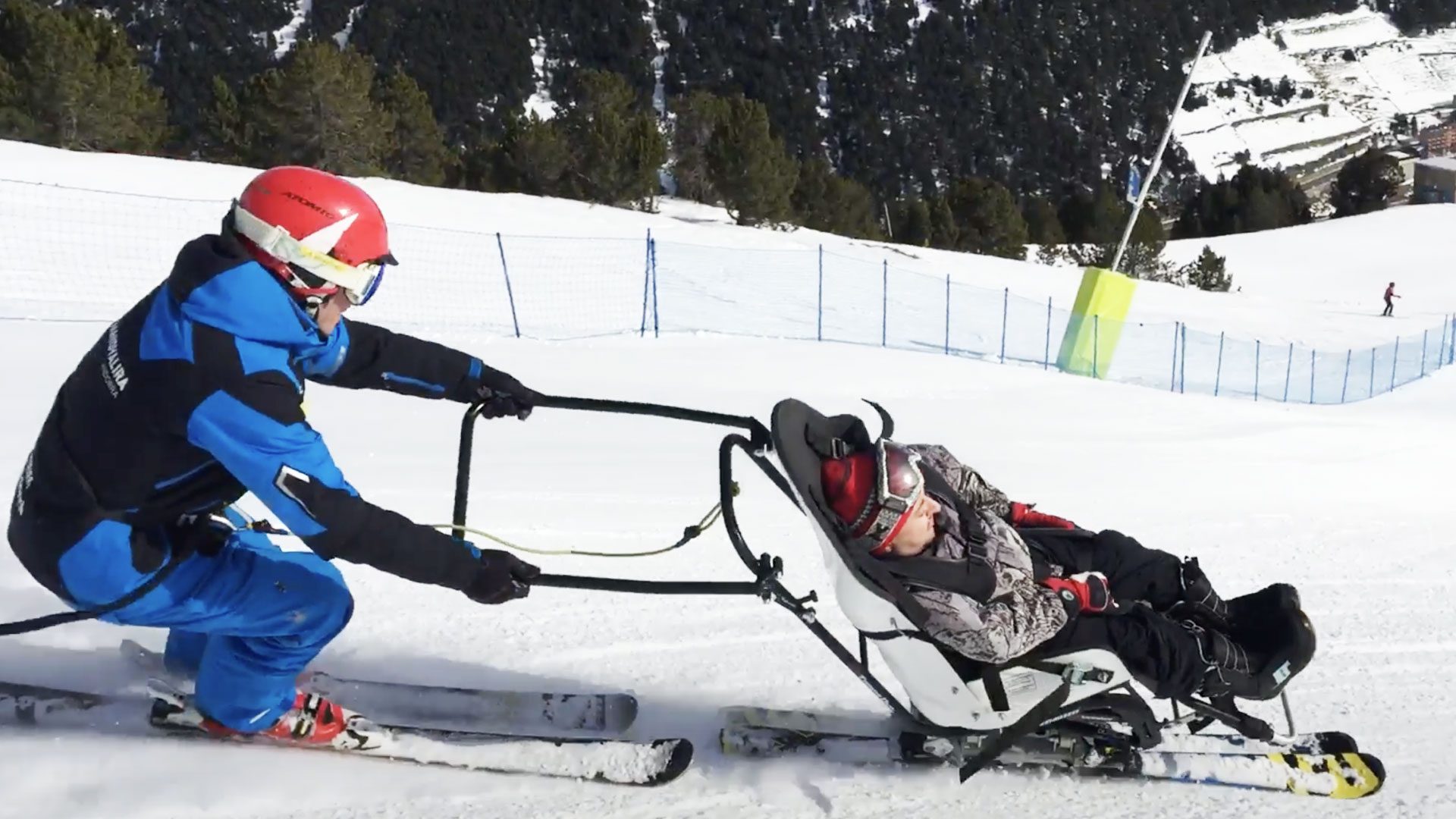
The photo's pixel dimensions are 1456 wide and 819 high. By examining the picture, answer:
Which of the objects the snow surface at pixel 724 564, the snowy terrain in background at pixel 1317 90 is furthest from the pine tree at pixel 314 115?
the snowy terrain in background at pixel 1317 90

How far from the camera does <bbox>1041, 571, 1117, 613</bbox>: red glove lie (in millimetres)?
3473

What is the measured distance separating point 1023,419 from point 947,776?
727 cm

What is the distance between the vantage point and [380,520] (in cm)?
275

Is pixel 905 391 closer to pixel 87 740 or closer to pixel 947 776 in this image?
pixel 947 776

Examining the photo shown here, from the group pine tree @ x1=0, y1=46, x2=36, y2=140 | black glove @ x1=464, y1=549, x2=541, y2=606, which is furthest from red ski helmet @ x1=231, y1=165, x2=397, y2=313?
pine tree @ x1=0, y1=46, x2=36, y2=140

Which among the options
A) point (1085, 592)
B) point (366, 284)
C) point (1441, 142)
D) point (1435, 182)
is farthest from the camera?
point (1441, 142)

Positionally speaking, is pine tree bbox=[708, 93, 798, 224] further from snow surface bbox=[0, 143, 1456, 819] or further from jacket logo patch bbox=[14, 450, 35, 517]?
jacket logo patch bbox=[14, 450, 35, 517]

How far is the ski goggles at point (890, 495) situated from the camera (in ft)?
10.3

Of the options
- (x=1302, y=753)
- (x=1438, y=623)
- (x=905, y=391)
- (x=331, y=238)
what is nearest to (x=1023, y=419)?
(x=905, y=391)

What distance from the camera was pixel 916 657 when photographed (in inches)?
131

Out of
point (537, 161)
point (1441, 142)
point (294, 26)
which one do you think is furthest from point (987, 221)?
point (294, 26)

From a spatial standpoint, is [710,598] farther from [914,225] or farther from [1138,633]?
[914,225]

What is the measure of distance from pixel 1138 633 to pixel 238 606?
2.73 metres

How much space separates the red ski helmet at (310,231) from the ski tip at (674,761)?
67.2 inches
